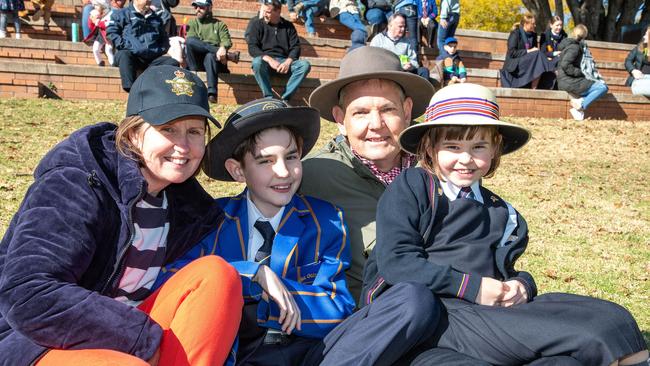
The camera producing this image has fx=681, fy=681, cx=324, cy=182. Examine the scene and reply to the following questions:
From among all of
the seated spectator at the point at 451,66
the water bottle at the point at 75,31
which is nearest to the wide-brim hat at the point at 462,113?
the seated spectator at the point at 451,66

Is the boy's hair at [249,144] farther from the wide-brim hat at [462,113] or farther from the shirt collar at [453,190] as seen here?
the shirt collar at [453,190]

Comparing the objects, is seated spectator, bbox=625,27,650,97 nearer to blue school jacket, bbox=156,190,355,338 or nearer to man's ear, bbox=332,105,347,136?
man's ear, bbox=332,105,347,136

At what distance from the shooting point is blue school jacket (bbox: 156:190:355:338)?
9.34ft

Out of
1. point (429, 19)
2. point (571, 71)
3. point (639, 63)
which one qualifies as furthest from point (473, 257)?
point (639, 63)

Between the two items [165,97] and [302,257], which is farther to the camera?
[302,257]

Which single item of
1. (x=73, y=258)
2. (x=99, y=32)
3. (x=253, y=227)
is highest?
(x=73, y=258)

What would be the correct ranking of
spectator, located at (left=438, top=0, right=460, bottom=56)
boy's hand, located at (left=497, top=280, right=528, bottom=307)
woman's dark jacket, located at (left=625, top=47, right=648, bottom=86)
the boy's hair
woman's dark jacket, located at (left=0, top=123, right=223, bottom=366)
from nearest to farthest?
woman's dark jacket, located at (left=0, top=123, right=223, bottom=366) < boy's hand, located at (left=497, top=280, right=528, bottom=307) < the boy's hair < spectator, located at (left=438, top=0, right=460, bottom=56) < woman's dark jacket, located at (left=625, top=47, right=648, bottom=86)

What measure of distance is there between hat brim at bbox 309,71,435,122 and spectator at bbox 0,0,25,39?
10900 millimetres

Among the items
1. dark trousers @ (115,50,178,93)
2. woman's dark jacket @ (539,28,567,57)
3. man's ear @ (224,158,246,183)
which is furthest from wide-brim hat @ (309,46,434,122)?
woman's dark jacket @ (539,28,567,57)

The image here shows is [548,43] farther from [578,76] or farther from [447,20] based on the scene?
[447,20]

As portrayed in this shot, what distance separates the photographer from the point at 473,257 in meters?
2.93

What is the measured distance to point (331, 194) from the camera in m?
3.57

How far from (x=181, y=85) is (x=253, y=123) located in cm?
41

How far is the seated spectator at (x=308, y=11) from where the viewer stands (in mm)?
15328
